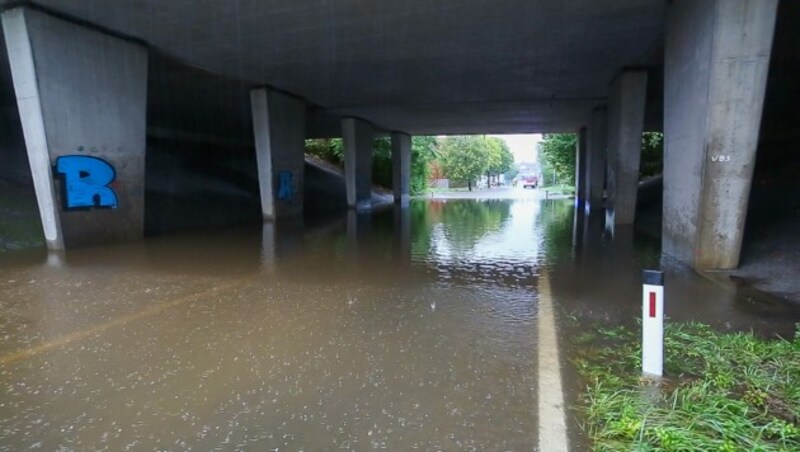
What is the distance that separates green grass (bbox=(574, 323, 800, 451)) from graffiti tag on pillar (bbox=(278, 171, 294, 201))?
710 inches

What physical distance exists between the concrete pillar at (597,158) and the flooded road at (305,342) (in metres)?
16.9

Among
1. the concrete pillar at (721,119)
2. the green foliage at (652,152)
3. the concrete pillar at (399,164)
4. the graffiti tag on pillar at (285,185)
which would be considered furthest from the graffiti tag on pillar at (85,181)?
the green foliage at (652,152)

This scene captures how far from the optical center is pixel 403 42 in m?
14.1

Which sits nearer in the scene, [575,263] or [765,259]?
[765,259]

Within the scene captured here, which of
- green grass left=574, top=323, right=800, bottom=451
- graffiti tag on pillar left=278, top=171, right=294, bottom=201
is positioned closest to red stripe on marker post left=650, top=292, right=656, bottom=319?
green grass left=574, top=323, right=800, bottom=451

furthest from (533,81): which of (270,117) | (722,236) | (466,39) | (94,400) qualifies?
(94,400)

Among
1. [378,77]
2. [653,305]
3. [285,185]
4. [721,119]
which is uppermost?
[378,77]

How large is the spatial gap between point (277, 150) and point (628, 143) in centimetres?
1379

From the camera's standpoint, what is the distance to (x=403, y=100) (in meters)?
A: 22.7

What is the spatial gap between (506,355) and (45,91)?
11.9m

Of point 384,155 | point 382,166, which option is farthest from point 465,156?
point 382,166

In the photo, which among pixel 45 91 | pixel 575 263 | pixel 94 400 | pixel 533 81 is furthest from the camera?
pixel 533 81

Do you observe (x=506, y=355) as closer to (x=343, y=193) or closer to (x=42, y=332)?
(x=42, y=332)

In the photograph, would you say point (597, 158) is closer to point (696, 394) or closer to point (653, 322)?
point (653, 322)
